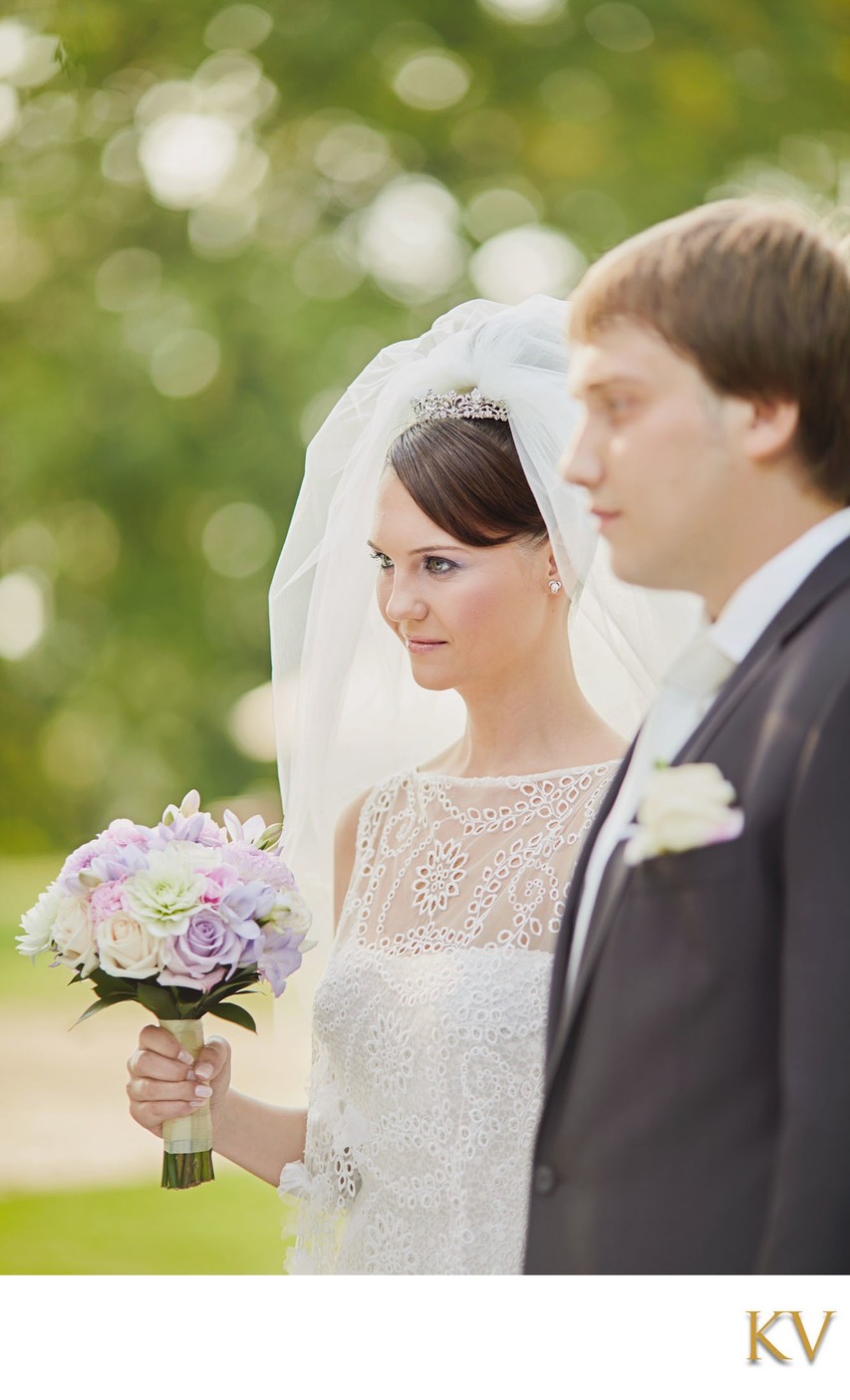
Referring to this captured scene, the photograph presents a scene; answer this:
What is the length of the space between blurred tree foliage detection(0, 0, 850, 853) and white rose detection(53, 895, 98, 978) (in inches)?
399

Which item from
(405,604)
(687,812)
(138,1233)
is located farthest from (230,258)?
(687,812)

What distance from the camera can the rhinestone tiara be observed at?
3180 millimetres

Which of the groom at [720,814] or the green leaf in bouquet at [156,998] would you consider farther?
the green leaf in bouquet at [156,998]

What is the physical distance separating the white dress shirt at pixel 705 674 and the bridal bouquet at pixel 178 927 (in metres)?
1.13

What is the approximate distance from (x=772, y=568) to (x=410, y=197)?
13.0 meters

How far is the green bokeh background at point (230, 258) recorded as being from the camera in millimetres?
11945

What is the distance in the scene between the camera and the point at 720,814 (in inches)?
58.2

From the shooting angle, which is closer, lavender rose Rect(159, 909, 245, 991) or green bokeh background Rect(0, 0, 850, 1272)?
lavender rose Rect(159, 909, 245, 991)

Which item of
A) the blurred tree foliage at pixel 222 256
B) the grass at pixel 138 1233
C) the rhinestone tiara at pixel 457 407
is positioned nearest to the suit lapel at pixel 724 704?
the rhinestone tiara at pixel 457 407

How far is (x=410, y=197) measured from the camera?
1379cm

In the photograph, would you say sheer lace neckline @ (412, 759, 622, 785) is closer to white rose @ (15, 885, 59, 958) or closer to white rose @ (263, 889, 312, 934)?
white rose @ (263, 889, 312, 934)

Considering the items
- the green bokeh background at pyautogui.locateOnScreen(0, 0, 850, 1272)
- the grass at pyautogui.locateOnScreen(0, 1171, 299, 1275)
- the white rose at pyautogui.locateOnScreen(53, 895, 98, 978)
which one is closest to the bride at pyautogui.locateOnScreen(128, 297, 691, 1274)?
the white rose at pyautogui.locateOnScreen(53, 895, 98, 978)
